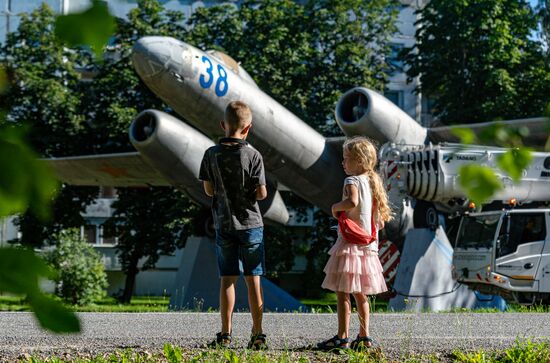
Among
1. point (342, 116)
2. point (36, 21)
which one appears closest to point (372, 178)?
point (342, 116)

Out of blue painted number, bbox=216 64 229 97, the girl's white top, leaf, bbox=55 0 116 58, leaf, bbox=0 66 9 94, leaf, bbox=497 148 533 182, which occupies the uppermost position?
blue painted number, bbox=216 64 229 97

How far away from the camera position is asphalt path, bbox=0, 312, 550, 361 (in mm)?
5172

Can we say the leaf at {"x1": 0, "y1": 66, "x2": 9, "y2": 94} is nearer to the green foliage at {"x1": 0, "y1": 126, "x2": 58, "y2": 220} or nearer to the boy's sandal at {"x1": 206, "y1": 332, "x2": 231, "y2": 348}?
the green foliage at {"x1": 0, "y1": 126, "x2": 58, "y2": 220}

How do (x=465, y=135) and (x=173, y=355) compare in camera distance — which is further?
(x=173, y=355)

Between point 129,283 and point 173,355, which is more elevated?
point 129,283

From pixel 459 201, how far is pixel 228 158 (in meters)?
10.2

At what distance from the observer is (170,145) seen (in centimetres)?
1465

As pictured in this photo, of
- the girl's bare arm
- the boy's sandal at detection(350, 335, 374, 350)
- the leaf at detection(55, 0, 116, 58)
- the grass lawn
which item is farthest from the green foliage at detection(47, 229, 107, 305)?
the leaf at detection(55, 0, 116, 58)

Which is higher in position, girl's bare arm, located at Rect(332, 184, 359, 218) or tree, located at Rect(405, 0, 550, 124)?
tree, located at Rect(405, 0, 550, 124)

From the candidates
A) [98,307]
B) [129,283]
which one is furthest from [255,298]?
[129,283]

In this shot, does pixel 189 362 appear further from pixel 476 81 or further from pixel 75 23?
pixel 476 81

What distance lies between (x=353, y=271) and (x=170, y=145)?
9553mm

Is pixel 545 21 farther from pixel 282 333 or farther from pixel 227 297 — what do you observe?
pixel 227 297

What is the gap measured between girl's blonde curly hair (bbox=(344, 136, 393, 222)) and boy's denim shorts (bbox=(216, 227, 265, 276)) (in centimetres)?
75
